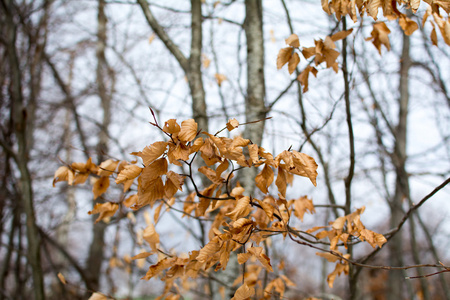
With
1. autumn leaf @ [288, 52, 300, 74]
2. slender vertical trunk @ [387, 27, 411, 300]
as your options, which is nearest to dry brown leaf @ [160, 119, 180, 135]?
autumn leaf @ [288, 52, 300, 74]

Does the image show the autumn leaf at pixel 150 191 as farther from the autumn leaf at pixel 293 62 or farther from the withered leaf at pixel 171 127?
the autumn leaf at pixel 293 62

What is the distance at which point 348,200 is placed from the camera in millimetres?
1666

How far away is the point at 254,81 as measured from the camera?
6.30 feet

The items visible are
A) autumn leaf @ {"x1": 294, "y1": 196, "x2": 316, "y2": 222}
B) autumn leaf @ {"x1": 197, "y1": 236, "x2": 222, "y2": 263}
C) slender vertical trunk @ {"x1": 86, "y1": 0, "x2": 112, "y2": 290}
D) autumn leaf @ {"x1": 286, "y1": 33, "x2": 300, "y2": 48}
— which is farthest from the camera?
slender vertical trunk @ {"x1": 86, "y1": 0, "x2": 112, "y2": 290}

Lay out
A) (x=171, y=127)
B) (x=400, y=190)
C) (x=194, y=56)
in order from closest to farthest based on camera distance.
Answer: (x=171, y=127) < (x=194, y=56) < (x=400, y=190)

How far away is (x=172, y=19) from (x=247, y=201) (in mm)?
2305

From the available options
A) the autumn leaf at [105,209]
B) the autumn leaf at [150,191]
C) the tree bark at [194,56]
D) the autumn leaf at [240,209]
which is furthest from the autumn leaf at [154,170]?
the tree bark at [194,56]

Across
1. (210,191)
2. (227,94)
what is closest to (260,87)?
(210,191)

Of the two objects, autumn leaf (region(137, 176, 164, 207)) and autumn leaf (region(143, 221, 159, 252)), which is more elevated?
autumn leaf (region(137, 176, 164, 207))

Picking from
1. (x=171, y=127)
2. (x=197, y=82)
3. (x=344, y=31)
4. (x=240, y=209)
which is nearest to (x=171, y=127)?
(x=171, y=127)

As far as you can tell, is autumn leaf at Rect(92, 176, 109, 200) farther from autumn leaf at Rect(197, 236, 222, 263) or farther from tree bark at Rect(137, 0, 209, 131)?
tree bark at Rect(137, 0, 209, 131)

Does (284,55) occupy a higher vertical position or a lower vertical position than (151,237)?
higher

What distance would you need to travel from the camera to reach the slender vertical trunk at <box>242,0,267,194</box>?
1.81 metres

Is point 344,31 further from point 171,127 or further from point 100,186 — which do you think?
point 100,186
